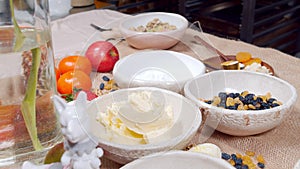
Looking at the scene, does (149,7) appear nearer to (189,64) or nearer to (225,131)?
(189,64)

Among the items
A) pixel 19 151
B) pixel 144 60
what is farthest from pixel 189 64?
pixel 19 151

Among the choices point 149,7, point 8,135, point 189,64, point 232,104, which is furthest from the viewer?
point 149,7

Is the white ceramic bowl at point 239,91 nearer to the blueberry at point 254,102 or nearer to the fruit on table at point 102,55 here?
the blueberry at point 254,102

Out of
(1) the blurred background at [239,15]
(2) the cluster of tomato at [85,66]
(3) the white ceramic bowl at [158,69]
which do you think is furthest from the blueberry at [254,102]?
(1) the blurred background at [239,15]

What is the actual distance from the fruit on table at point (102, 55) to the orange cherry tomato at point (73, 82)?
0.05 meters

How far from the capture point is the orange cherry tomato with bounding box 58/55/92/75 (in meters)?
0.70

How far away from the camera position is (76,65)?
0.71 m

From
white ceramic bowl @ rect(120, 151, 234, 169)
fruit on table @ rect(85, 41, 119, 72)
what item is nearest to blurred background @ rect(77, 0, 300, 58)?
fruit on table @ rect(85, 41, 119, 72)

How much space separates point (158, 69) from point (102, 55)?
0.43 ft

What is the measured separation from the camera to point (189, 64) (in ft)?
2.38

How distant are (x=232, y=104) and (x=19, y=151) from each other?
320 millimetres

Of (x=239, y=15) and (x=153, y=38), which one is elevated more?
(x=153, y=38)

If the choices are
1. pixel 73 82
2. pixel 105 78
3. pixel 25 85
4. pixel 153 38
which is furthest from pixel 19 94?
pixel 153 38

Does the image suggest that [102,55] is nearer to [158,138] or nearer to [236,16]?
[158,138]
